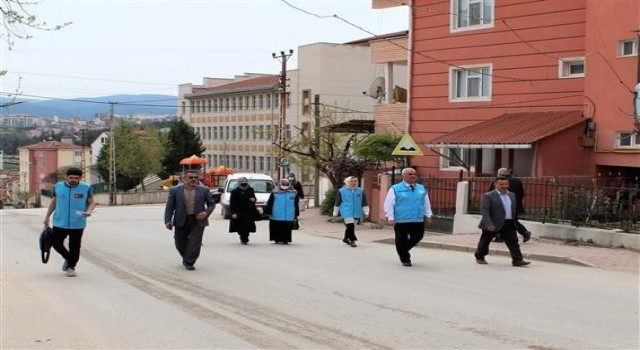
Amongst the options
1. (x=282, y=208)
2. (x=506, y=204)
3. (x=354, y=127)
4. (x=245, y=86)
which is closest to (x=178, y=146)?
(x=245, y=86)

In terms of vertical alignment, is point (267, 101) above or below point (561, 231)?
above

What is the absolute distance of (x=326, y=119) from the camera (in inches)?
1236

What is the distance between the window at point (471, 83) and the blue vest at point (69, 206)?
1694 centimetres

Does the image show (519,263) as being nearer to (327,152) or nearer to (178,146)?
(327,152)

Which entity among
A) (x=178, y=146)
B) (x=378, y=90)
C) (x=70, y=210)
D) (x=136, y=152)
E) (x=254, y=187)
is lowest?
(x=254, y=187)

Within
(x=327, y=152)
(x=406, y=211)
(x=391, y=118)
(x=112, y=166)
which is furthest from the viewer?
(x=112, y=166)

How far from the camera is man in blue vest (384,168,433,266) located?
1270 centimetres

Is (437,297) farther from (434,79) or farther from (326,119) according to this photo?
(326,119)

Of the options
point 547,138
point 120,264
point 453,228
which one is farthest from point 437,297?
point 547,138

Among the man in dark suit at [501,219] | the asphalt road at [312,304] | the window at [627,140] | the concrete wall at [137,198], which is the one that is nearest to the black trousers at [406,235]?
the asphalt road at [312,304]

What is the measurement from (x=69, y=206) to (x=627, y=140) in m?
15.5

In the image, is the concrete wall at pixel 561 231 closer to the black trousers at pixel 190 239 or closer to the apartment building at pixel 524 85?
the apartment building at pixel 524 85

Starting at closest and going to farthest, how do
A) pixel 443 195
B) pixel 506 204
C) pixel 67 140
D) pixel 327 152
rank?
pixel 506 204 < pixel 443 195 < pixel 327 152 < pixel 67 140

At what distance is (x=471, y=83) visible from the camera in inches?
1013
